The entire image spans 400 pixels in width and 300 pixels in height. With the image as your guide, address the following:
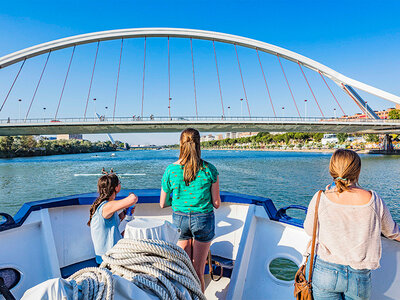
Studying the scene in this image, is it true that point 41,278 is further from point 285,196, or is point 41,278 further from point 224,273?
point 285,196

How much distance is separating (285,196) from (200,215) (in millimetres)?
11528

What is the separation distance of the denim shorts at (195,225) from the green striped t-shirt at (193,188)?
0.03 metres

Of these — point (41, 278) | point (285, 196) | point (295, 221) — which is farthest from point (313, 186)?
point (41, 278)

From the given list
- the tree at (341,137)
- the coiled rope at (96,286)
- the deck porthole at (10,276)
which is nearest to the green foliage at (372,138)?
the tree at (341,137)

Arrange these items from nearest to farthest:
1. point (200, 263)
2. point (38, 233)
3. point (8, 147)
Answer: point (200, 263), point (38, 233), point (8, 147)

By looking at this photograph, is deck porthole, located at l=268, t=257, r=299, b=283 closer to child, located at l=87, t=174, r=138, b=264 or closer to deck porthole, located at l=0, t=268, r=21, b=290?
child, located at l=87, t=174, r=138, b=264

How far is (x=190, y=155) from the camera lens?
1599 millimetres

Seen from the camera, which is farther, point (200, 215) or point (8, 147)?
point (8, 147)

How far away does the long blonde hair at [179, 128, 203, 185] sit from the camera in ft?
5.22

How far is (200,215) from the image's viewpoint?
5.41 ft

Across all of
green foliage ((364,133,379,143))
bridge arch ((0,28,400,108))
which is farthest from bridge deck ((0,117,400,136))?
green foliage ((364,133,379,143))

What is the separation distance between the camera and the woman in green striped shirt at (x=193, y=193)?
5.27ft

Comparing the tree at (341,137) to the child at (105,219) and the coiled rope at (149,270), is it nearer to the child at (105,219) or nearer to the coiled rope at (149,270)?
the child at (105,219)

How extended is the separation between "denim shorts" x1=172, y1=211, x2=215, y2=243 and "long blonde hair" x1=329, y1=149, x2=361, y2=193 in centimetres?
80
